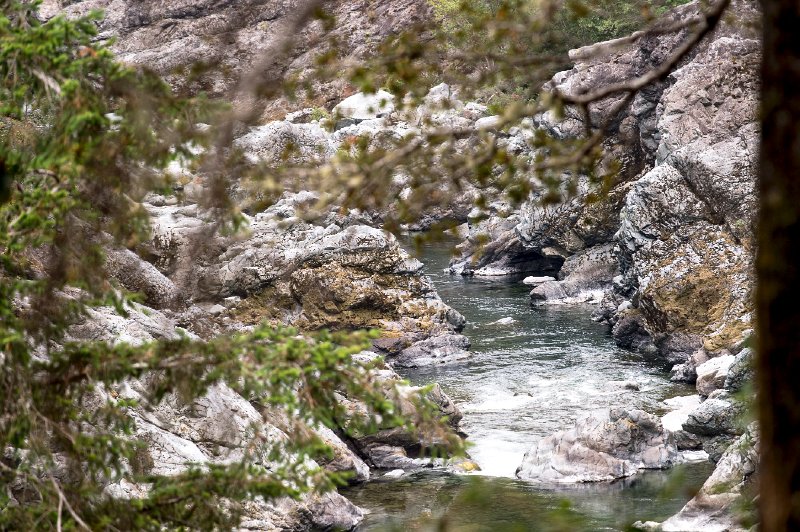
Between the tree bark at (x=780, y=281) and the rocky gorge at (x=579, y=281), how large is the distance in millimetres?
12734

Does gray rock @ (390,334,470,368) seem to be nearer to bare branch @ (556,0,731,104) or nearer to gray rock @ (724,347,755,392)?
gray rock @ (724,347,755,392)

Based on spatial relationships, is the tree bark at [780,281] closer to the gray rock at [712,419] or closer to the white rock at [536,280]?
the gray rock at [712,419]

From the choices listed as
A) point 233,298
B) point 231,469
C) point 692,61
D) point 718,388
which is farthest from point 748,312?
point 231,469

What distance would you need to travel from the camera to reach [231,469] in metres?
6.99

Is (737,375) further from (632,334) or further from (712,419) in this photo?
(632,334)

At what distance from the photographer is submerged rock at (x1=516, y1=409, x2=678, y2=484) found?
20.7m

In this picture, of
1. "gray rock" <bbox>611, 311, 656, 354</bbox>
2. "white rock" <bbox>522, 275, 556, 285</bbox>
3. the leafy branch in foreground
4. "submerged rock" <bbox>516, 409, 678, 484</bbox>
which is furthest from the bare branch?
"white rock" <bbox>522, 275, 556, 285</bbox>

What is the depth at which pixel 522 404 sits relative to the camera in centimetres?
2581

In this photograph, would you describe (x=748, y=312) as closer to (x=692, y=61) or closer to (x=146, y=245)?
(x=692, y=61)

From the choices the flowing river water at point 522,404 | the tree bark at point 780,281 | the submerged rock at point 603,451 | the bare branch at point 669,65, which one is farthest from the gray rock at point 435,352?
the tree bark at point 780,281

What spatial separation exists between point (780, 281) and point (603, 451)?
1837 centimetres

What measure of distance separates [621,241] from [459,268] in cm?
1186

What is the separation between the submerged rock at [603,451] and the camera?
20.7 m

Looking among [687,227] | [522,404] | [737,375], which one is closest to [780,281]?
[737,375]
